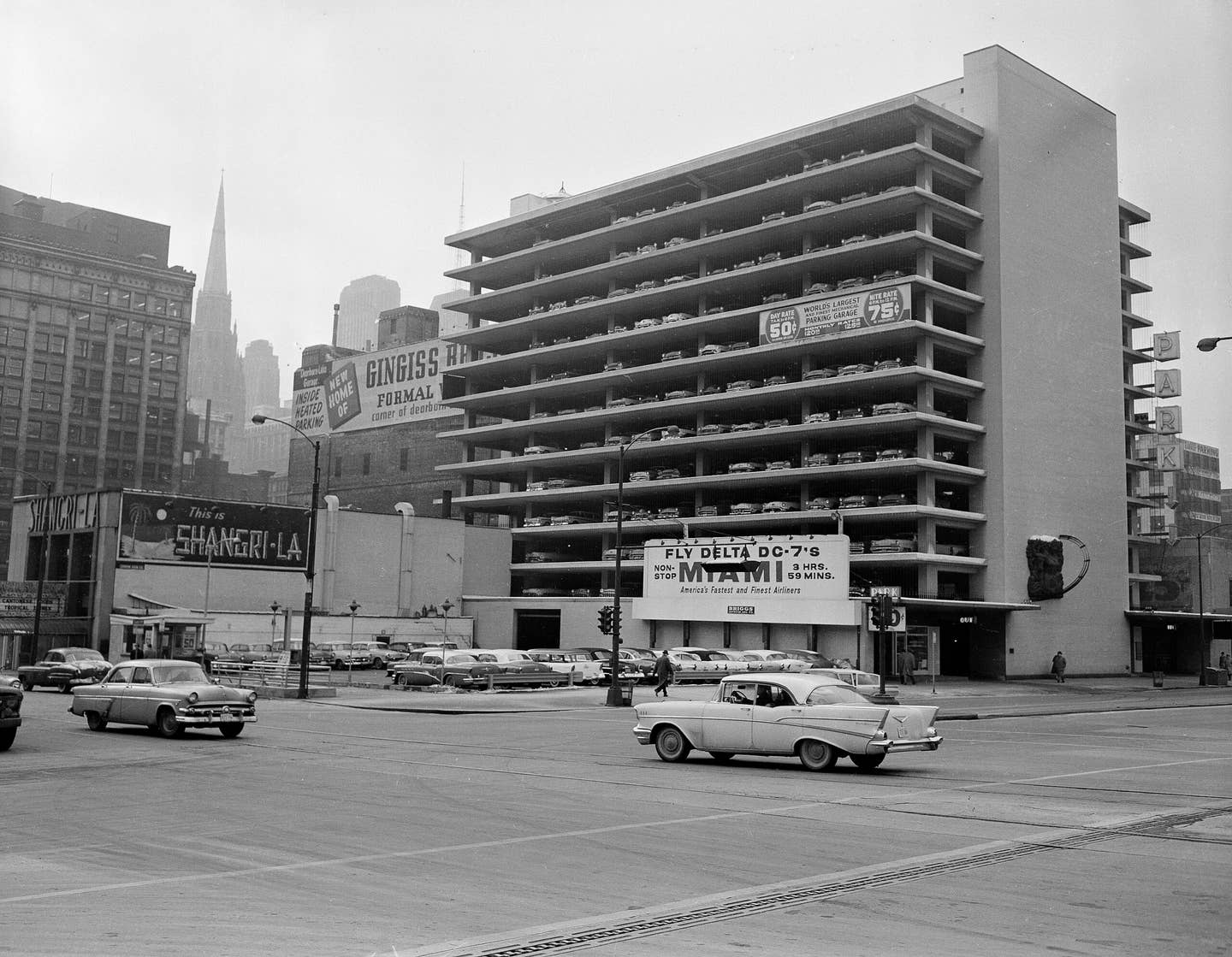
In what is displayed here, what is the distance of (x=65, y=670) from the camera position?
41.0 metres

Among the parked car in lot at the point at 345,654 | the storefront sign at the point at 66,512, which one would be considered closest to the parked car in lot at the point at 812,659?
the parked car in lot at the point at 345,654

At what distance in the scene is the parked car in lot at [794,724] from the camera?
18.2 metres

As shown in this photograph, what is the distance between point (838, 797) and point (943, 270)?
62.0 meters

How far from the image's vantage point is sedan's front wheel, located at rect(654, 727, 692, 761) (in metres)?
19.8

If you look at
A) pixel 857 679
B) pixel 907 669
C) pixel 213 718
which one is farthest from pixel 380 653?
pixel 213 718

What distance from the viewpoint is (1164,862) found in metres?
10.6

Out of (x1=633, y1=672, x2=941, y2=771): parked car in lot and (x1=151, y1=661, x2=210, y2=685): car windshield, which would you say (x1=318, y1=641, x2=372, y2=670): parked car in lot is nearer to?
(x1=151, y1=661, x2=210, y2=685): car windshield

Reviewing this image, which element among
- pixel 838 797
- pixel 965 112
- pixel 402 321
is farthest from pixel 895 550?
pixel 402 321

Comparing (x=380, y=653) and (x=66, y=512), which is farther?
(x=66, y=512)

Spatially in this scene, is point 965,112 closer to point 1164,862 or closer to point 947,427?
point 947,427

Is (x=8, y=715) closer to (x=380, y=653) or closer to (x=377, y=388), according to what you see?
(x=380, y=653)

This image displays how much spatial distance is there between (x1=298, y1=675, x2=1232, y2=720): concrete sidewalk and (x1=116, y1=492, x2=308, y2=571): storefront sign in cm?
2201

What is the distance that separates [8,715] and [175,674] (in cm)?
415

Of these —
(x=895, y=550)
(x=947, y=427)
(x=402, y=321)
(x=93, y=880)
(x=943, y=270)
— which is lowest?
(x=93, y=880)
